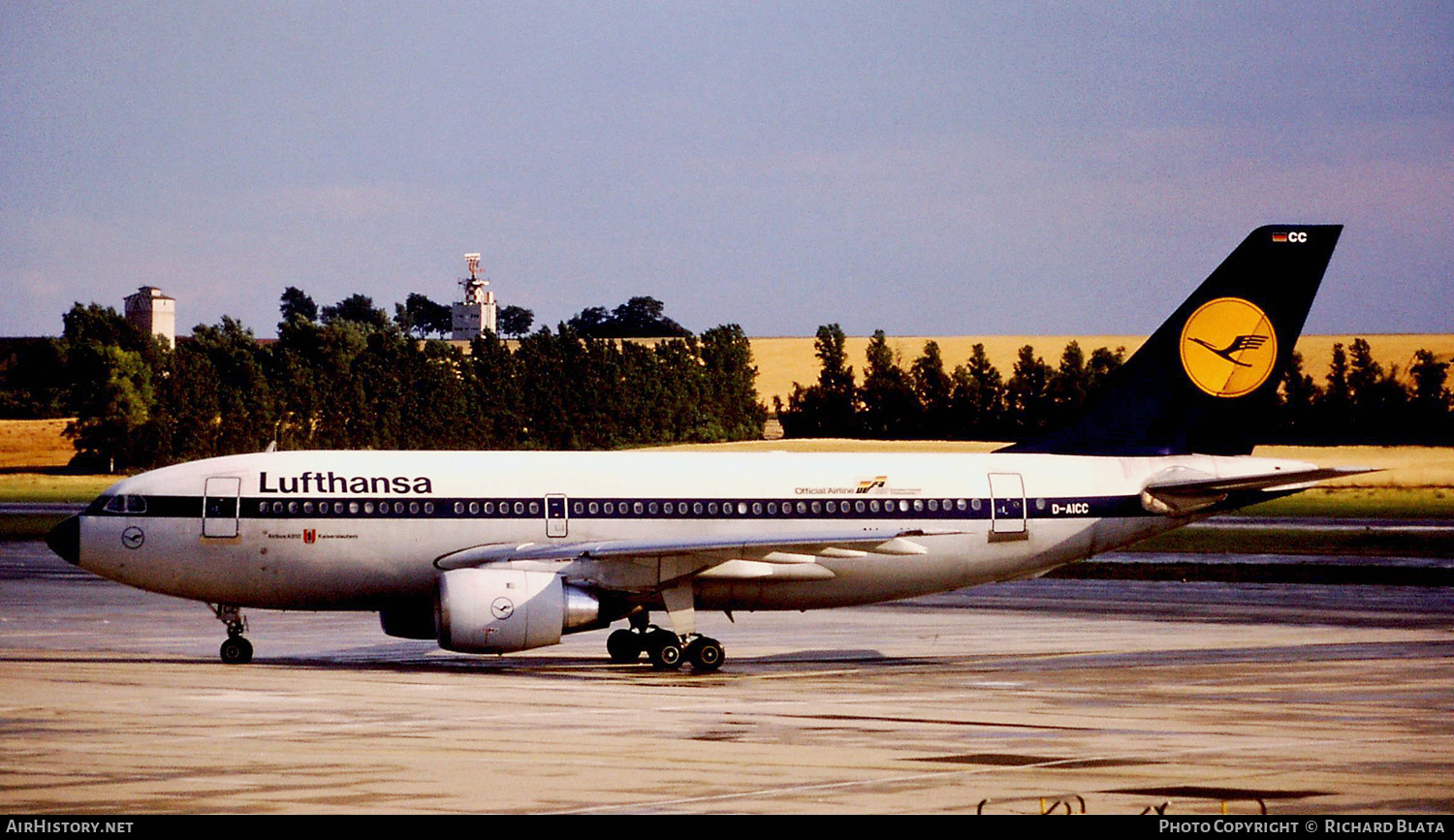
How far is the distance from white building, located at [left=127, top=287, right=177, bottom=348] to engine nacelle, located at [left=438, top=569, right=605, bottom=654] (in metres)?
168

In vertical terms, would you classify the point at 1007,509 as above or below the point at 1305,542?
above

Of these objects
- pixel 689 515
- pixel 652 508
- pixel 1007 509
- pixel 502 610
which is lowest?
pixel 502 610

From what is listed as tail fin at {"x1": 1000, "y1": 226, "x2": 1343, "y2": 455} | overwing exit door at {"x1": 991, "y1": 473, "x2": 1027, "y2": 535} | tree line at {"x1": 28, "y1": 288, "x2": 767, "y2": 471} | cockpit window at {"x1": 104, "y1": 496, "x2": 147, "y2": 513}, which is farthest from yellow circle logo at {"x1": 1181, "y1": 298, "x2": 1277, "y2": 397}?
tree line at {"x1": 28, "y1": 288, "x2": 767, "y2": 471}

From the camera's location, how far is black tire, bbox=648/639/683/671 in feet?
112

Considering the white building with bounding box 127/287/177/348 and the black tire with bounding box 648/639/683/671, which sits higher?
the white building with bounding box 127/287/177/348

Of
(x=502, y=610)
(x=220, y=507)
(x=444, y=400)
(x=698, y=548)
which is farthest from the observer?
(x=444, y=400)

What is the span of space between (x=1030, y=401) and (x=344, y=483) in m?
116

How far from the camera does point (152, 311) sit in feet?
638

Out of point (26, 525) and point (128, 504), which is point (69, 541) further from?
point (26, 525)

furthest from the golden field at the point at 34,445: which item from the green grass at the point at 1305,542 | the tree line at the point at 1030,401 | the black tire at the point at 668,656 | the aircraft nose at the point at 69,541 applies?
the black tire at the point at 668,656

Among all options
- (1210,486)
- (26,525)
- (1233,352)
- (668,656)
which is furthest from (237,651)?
(26,525)

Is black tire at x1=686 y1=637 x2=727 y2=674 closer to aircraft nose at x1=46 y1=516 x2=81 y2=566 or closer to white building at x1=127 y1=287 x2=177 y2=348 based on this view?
aircraft nose at x1=46 y1=516 x2=81 y2=566

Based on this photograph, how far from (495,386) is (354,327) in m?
72.4

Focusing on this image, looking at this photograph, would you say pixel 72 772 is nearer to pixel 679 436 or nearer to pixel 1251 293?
pixel 1251 293
